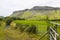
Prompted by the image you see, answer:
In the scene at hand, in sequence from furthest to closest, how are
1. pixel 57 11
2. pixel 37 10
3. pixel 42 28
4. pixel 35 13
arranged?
pixel 37 10 → pixel 35 13 → pixel 57 11 → pixel 42 28

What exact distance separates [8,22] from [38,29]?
2780cm

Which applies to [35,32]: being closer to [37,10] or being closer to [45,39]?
[45,39]

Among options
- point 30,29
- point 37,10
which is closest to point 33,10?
point 37,10

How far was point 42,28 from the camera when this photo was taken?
21766mm

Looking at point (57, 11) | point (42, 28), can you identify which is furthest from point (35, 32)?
point (57, 11)

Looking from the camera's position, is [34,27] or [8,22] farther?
[8,22]

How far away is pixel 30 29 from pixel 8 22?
25.5m

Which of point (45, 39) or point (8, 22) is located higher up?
point (45, 39)

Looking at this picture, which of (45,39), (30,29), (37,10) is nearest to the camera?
(45,39)

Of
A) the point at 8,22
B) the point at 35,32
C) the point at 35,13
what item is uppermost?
the point at 35,32

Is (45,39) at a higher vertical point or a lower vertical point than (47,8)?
higher

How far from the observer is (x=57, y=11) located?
404 feet

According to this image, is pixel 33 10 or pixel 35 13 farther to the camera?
pixel 33 10

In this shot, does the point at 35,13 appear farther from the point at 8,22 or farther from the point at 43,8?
the point at 8,22
